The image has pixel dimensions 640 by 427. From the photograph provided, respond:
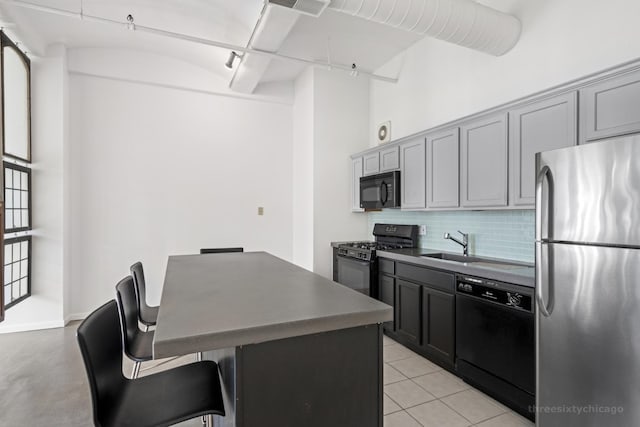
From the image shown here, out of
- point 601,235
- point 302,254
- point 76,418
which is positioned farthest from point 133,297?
point 302,254

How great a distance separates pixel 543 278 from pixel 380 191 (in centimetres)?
222

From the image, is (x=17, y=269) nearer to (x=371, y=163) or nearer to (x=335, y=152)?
Answer: (x=335, y=152)

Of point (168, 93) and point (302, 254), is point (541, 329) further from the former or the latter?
point (168, 93)

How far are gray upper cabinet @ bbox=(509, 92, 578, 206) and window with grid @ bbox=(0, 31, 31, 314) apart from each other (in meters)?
4.43

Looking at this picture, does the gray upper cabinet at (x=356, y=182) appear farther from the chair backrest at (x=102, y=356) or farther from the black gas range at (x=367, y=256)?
the chair backrest at (x=102, y=356)

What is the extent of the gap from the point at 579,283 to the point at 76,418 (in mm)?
3080

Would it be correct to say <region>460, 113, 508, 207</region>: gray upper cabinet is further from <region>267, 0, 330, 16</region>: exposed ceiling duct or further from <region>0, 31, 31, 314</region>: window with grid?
<region>0, 31, 31, 314</region>: window with grid

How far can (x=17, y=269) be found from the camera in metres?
3.48

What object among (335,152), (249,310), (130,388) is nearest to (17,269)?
(130,388)

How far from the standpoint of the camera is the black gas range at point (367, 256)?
3.56m

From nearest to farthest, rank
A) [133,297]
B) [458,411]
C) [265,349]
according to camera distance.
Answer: [265,349] → [133,297] → [458,411]

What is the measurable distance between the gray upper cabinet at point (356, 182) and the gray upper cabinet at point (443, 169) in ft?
4.12

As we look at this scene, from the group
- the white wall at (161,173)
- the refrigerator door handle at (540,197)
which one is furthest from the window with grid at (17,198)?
the refrigerator door handle at (540,197)

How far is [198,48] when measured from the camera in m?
4.08
